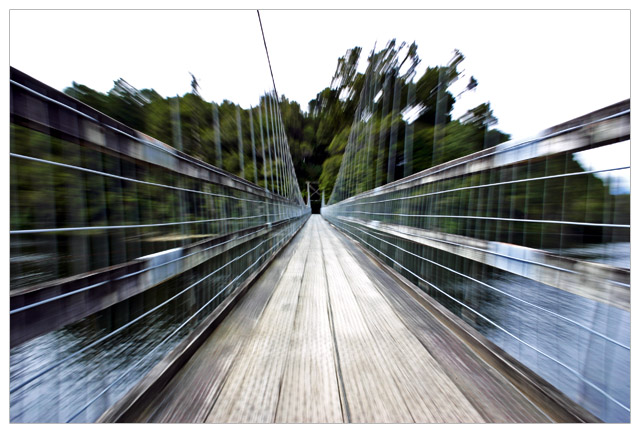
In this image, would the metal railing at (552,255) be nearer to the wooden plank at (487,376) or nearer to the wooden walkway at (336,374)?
the wooden plank at (487,376)

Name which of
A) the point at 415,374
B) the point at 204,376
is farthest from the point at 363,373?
the point at 204,376

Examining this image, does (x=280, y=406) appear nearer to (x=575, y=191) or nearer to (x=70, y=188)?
(x=70, y=188)

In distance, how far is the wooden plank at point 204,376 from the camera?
34.2 inches

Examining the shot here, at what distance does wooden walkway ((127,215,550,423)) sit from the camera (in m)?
0.89

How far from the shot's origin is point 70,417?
758mm

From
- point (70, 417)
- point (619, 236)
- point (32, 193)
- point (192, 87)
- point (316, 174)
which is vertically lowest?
point (70, 417)

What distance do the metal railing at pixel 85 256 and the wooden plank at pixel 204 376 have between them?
0.46ft

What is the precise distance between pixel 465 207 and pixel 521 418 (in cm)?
109

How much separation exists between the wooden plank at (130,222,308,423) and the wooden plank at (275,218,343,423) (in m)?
0.28

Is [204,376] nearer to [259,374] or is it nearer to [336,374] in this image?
[259,374]

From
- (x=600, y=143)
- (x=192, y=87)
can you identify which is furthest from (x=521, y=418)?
(x=192, y=87)

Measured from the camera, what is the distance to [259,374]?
107cm

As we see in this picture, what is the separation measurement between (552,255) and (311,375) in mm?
1104

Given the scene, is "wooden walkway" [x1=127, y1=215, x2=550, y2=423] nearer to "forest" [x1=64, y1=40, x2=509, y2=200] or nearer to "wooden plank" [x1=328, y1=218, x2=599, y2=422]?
"wooden plank" [x1=328, y1=218, x2=599, y2=422]
